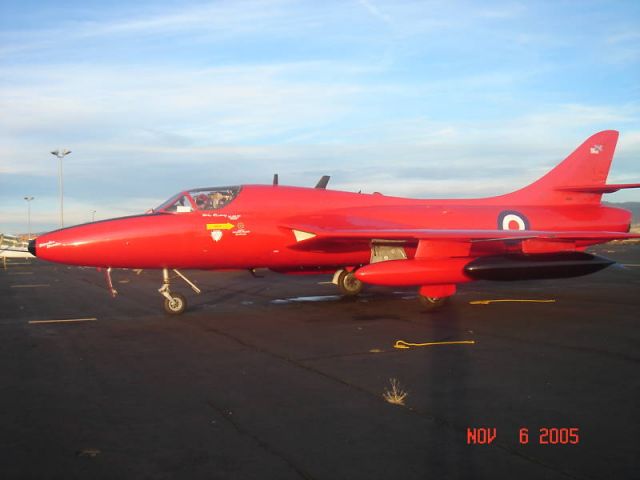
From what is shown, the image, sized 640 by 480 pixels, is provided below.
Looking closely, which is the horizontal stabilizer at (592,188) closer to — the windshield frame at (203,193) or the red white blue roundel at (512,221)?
the red white blue roundel at (512,221)

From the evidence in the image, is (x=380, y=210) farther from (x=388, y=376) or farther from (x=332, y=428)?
(x=332, y=428)

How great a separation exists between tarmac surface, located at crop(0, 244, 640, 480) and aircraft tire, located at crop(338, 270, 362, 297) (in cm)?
317

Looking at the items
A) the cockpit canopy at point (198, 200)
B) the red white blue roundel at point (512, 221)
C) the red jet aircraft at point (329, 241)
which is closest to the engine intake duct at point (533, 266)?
the red jet aircraft at point (329, 241)

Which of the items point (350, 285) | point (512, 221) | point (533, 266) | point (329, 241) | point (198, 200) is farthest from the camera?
point (512, 221)

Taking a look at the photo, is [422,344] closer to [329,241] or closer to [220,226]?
[329,241]

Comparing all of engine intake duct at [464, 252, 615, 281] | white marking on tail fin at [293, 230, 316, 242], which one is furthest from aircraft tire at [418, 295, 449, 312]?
white marking on tail fin at [293, 230, 316, 242]

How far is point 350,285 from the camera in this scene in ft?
52.3

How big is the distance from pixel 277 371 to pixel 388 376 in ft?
4.60

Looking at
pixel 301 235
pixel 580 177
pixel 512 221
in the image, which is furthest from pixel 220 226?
pixel 580 177

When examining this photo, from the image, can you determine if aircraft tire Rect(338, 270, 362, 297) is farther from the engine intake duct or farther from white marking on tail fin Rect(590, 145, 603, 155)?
white marking on tail fin Rect(590, 145, 603, 155)

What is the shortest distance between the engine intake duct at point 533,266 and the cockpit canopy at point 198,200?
566cm

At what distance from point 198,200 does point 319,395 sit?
788 cm

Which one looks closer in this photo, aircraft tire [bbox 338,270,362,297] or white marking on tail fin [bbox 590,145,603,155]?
aircraft tire [bbox 338,270,362,297]

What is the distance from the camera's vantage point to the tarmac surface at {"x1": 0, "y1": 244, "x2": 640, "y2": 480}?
439 centimetres
